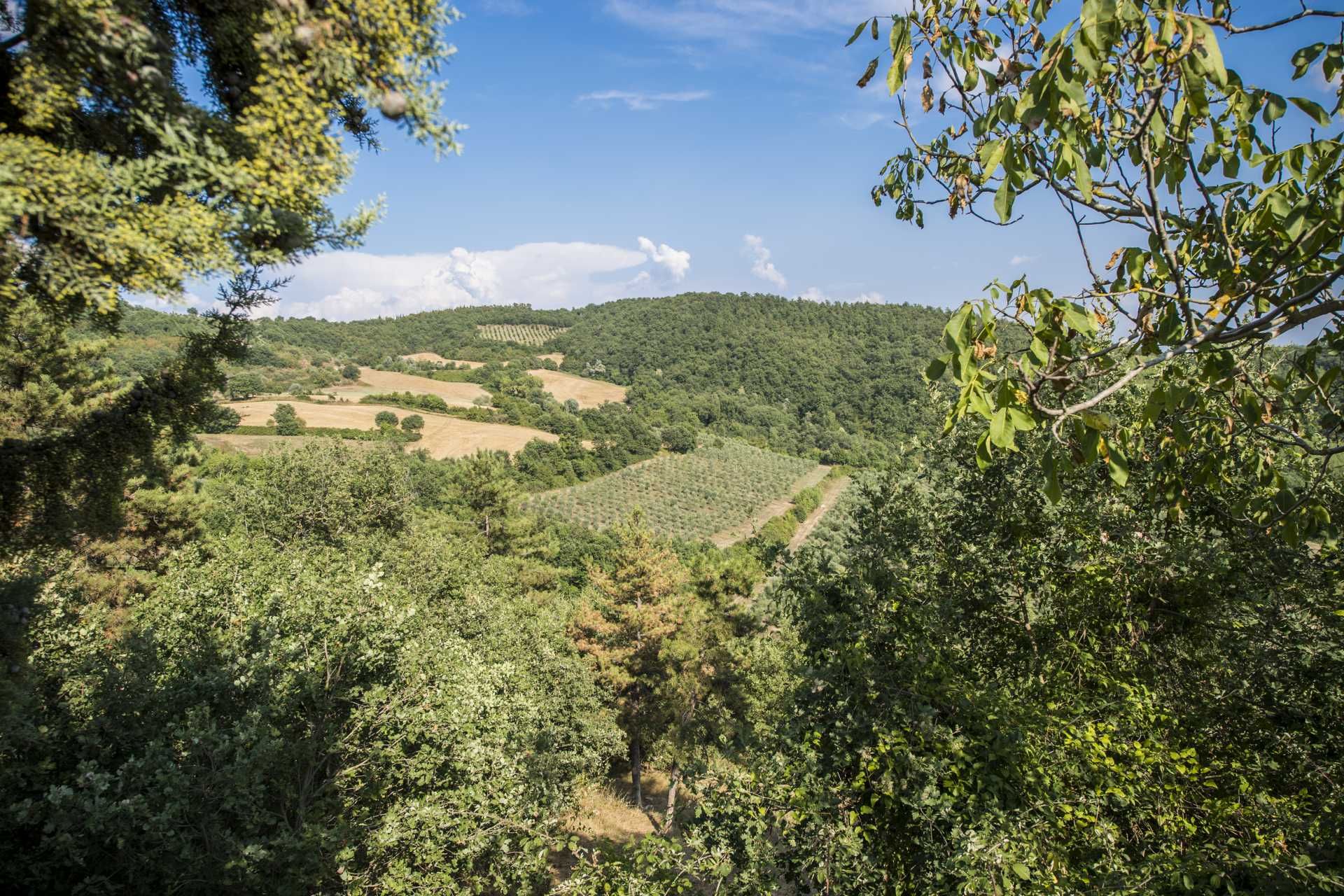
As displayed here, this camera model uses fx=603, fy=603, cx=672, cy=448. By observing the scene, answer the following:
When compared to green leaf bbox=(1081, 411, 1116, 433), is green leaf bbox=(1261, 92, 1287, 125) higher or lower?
higher

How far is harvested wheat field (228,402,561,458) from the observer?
5994 cm

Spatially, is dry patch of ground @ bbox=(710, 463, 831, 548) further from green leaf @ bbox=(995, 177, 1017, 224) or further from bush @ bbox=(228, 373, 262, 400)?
green leaf @ bbox=(995, 177, 1017, 224)

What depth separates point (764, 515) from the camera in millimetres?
70875

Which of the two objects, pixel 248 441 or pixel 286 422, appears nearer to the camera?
pixel 248 441

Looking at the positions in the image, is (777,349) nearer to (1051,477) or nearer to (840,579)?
(840,579)

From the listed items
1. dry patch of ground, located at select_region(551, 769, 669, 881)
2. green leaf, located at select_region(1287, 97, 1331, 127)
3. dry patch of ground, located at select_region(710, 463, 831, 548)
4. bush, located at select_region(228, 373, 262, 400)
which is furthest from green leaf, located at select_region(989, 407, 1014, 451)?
dry patch of ground, located at select_region(710, 463, 831, 548)

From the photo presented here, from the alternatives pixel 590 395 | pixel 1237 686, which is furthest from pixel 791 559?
pixel 590 395

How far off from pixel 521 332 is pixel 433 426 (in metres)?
93.0

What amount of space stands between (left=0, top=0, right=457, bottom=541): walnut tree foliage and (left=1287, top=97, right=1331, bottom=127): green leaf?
3.63 metres

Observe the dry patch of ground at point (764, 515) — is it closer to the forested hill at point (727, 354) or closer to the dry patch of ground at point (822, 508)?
the dry patch of ground at point (822, 508)

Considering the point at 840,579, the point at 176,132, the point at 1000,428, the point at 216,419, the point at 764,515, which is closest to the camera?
the point at 1000,428

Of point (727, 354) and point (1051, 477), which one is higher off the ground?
point (727, 354)

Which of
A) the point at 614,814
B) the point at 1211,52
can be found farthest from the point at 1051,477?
the point at 614,814

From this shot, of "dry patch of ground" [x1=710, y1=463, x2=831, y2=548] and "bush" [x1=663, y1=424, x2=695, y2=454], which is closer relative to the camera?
"dry patch of ground" [x1=710, y1=463, x2=831, y2=548]
